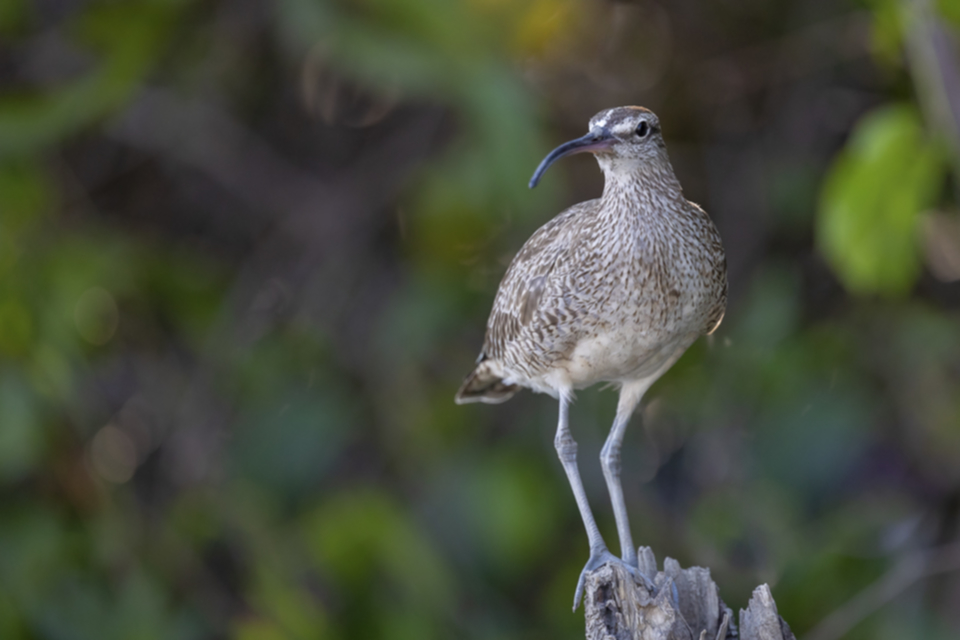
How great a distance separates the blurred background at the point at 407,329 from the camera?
604cm

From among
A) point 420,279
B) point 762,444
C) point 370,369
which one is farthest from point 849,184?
point 370,369

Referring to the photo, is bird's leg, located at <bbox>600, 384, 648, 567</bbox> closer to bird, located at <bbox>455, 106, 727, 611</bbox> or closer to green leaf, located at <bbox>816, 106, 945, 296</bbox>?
bird, located at <bbox>455, 106, 727, 611</bbox>

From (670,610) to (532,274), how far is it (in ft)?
3.62

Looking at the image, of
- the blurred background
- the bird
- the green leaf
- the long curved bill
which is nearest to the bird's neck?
the bird

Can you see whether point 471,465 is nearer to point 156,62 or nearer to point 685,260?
point 156,62

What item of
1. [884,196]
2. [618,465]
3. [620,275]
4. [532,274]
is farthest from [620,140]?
[884,196]

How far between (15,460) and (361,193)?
2.79m

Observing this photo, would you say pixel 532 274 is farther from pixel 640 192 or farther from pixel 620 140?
pixel 620 140

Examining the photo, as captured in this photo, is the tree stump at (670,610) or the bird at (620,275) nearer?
the tree stump at (670,610)

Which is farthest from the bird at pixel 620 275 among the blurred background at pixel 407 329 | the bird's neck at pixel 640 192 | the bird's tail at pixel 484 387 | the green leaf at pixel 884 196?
the blurred background at pixel 407 329

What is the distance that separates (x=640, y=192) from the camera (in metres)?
3.12

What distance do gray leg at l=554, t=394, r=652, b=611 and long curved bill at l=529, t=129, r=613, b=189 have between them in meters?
0.94

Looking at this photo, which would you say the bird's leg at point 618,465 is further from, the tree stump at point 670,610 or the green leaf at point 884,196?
the green leaf at point 884,196

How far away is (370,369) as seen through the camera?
7270 mm
